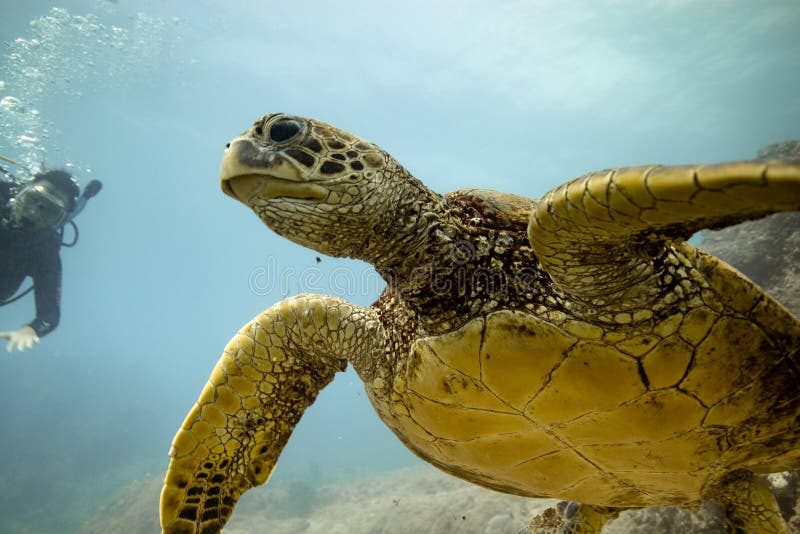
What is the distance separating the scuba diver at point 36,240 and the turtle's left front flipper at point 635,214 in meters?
10.7

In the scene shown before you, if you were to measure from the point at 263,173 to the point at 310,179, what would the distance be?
20 centimetres

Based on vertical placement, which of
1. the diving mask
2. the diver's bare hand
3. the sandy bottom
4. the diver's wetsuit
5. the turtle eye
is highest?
the diving mask

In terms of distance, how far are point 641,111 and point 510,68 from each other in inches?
833

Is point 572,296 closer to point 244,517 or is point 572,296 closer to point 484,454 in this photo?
point 484,454

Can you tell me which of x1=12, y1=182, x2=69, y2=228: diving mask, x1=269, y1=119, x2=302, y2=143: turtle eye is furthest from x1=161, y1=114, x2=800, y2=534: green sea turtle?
x1=12, y1=182, x2=69, y2=228: diving mask

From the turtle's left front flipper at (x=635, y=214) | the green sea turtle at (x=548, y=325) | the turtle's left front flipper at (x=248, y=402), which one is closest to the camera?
the turtle's left front flipper at (x=635, y=214)

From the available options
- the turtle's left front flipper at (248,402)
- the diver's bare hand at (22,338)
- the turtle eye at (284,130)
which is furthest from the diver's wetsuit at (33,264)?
the turtle eye at (284,130)

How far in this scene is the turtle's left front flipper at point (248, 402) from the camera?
2.54 metres

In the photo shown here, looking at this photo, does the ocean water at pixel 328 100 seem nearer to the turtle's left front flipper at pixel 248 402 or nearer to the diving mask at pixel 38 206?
the turtle's left front flipper at pixel 248 402

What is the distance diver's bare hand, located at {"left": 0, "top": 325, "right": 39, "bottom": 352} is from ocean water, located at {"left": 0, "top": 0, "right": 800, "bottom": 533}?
16.3 ft

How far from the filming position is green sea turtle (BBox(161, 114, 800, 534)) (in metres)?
1.57

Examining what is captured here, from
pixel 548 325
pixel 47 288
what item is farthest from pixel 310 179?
pixel 47 288

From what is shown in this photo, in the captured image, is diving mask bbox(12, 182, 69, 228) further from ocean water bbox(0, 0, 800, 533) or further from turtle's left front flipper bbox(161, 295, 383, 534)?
turtle's left front flipper bbox(161, 295, 383, 534)

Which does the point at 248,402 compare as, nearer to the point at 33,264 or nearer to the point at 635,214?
the point at 635,214
